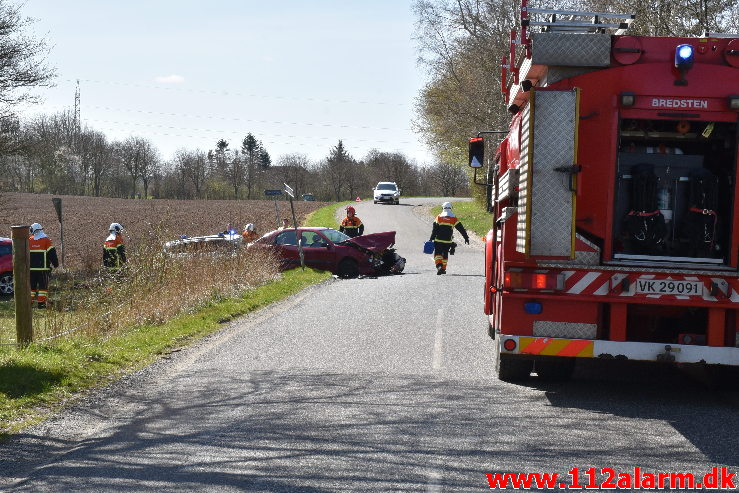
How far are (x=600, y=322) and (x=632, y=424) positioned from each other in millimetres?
1111

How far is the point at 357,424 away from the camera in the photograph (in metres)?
6.26

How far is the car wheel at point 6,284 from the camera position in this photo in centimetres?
2064

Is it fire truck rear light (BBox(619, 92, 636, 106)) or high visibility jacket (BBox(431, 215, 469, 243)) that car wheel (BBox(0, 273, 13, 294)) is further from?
fire truck rear light (BBox(619, 92, 636, 106))

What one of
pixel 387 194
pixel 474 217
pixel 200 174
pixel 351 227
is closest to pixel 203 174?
pixel 200 174

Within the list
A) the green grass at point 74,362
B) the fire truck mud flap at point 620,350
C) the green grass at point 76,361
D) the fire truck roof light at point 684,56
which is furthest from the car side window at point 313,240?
the fire truck roof light at point 684,56

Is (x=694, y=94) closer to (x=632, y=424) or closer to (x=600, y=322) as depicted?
(x=600, y=322)

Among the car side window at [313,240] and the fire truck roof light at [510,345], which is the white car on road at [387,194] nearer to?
the car side window at [313,240]

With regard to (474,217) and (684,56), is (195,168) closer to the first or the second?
(474,217)

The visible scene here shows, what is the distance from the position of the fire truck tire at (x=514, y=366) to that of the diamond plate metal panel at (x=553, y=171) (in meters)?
1.48

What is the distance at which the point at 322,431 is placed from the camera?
19.9 feet

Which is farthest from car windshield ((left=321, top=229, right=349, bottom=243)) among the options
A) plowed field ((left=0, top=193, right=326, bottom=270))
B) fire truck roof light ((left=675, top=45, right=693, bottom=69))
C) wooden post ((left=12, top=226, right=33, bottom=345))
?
fire truck roof light ((left=675, top=45, right=693, bottom=69))

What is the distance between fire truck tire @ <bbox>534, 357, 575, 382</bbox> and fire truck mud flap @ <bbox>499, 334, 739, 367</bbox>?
71 centimetres

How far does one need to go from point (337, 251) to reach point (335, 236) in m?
0.65

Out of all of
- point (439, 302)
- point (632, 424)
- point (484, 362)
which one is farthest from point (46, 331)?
point (632, 424)
